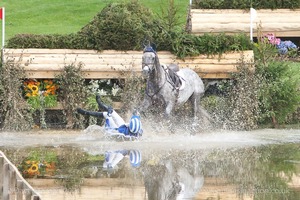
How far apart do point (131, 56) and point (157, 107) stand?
236 centimetres

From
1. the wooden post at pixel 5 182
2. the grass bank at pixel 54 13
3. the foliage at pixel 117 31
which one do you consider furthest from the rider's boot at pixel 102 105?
the grass bank at pixel 54 13

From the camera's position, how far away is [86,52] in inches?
886

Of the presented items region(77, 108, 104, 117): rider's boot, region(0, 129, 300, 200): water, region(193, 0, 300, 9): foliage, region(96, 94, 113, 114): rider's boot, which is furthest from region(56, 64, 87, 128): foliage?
region(193, 0, 300, 9): foliage

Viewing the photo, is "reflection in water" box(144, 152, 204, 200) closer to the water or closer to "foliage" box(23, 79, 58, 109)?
the water

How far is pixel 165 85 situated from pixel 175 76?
0.55m

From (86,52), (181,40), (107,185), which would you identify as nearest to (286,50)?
(181,40)

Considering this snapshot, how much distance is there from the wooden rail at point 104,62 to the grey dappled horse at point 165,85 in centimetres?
116

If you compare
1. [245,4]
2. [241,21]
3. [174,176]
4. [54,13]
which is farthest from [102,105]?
[54,13]

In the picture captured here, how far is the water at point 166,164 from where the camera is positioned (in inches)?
523

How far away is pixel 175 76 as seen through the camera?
2077 cm

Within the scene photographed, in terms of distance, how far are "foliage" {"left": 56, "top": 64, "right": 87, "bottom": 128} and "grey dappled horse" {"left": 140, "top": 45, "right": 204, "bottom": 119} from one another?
2047mm

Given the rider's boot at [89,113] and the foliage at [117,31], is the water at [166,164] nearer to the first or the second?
the rider's boot at [89,113]

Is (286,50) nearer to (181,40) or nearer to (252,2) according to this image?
(252,2)

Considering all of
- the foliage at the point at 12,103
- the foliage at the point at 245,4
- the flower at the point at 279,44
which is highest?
the foliage at the point at 245,4
